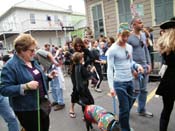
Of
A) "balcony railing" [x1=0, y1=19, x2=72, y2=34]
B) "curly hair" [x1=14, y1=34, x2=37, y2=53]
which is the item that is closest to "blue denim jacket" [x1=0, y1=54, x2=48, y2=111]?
"curly hair" [x1=14, y1=34, x2=37, y2=53]

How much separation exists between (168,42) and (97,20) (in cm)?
1109

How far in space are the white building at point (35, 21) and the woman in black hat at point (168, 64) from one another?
21.5 m

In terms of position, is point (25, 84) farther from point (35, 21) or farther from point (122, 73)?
point (35, 21)

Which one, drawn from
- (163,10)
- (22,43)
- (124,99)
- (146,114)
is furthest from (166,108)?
(163,10)

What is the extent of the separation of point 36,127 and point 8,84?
64 cm

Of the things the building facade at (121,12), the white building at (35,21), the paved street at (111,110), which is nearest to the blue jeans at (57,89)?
the paved street at (111,110)

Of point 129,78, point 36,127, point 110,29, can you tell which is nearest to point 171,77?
point 129,78

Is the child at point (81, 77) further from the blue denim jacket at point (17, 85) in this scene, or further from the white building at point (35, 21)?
the white building at point (35, 21)

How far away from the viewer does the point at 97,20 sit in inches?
536

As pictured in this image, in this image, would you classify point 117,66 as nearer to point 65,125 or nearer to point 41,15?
point 65,125

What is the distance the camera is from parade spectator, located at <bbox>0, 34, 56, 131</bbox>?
7.40 feet

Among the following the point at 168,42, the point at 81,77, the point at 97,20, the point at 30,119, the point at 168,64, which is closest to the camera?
the point at 30,119

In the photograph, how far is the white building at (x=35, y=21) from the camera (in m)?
25.8

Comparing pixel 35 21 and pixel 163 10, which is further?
pixel 35 21
